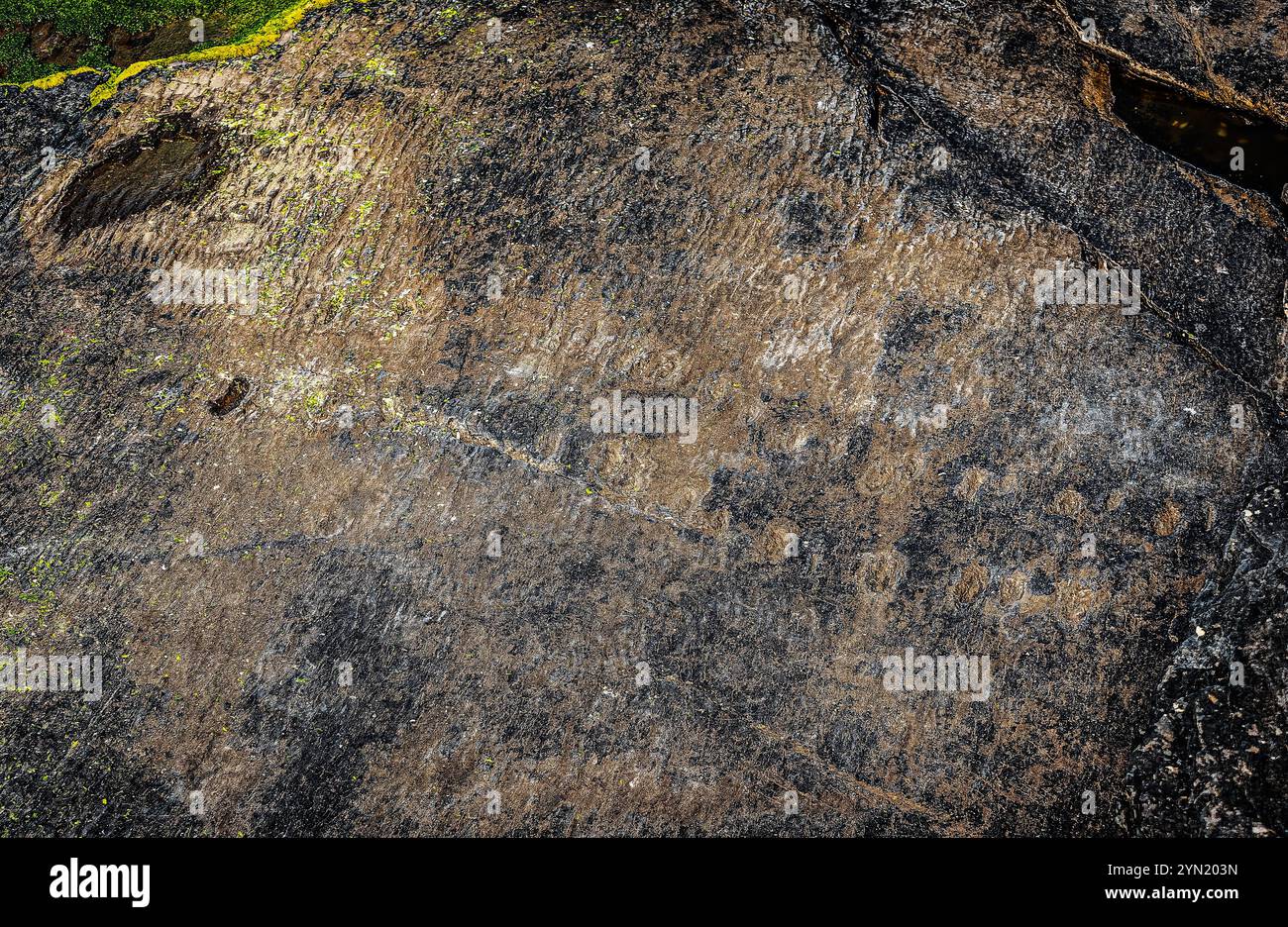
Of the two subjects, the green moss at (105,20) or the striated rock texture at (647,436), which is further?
the green moss at (105,20)

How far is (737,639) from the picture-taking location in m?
5.68

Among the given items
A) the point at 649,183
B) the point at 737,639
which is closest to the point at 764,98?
the point at 649,183

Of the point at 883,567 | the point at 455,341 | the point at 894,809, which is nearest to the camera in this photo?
the point at 894,809

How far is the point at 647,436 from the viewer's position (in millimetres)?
6109

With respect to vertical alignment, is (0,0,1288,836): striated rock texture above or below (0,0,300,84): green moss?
below

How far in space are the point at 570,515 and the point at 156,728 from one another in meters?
2.80

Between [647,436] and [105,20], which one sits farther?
[105,20]

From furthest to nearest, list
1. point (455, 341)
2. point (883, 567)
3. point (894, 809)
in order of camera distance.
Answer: point (455, 341)
point (883, 567)
point (894, 809)

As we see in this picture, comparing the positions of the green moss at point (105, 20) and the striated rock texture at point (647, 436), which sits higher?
the green moss at point (105, 20)

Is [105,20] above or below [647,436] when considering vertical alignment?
above

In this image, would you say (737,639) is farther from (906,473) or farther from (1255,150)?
(1255,150)

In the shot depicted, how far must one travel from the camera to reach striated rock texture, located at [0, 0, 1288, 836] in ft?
17.7

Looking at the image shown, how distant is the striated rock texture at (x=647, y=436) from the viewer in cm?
539

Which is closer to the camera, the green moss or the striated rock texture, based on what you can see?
the striated rock texture
